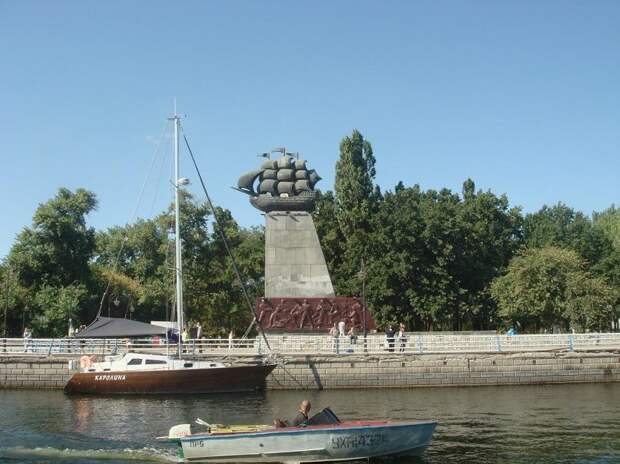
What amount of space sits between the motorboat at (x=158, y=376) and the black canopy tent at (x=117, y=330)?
12.6ft

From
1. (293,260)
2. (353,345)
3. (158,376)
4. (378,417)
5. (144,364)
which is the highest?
(293,260)

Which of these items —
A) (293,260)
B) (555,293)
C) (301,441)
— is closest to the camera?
(301,441)

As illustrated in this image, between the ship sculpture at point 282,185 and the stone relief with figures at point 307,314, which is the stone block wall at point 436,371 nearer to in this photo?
the stone relief with figures at point 307,314

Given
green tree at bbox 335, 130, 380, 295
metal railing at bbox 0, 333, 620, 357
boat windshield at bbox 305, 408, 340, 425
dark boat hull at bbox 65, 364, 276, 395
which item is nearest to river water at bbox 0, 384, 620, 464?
dark boat hull at bbox 65, 364, 276, 395

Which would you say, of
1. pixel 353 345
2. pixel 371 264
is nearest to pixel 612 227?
pixel 371 264

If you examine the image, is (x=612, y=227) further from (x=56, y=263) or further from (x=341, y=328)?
(x=56, y=263)

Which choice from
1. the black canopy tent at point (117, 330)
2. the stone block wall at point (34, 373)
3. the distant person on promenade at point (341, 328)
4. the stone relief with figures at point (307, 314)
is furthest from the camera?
the stone relief with figures at point (307, 314)

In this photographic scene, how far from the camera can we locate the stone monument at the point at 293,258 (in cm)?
3575

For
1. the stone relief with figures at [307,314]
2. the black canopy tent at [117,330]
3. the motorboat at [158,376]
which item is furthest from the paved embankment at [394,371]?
the stone relief with figures at [307,314]

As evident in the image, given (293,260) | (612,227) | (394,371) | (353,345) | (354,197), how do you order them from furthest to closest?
(612,227) → (354,197) → (293,260) → (353,345) → (394,371)

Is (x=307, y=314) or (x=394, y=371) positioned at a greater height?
(x=307, y=314)

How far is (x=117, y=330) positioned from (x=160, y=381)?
6.29 meters

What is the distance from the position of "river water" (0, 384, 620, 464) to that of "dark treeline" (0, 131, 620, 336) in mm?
16995

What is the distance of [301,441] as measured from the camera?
1459 cm
